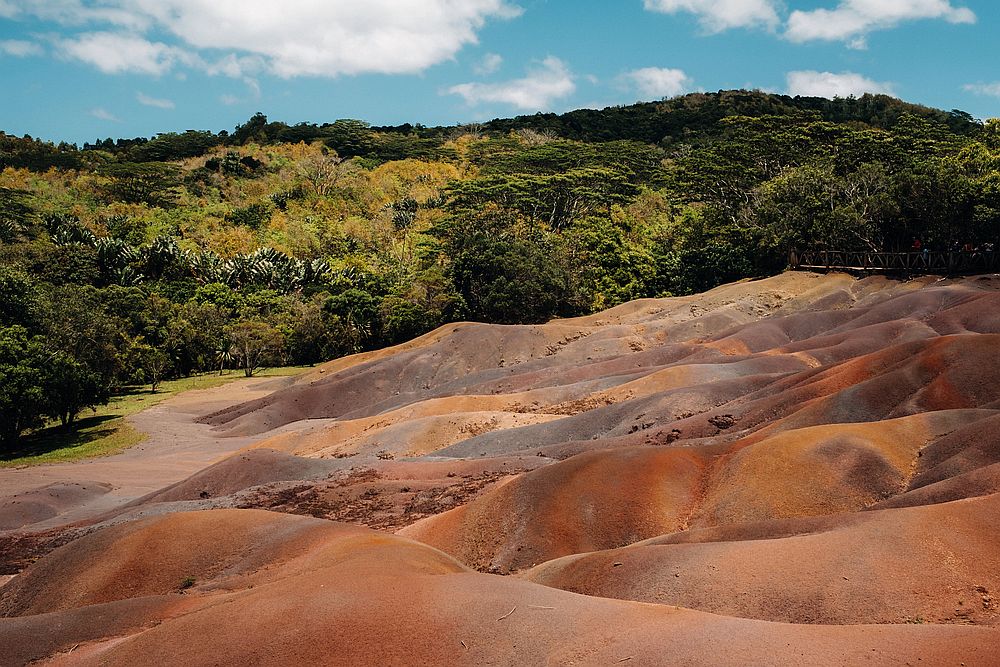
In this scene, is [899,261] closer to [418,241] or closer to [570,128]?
[418,241]

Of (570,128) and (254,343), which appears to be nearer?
(254,343)

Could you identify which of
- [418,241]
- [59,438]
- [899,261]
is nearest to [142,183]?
[418,241]

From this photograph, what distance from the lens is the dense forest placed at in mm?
45812

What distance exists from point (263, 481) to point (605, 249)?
40.5 m

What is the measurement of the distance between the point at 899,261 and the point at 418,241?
37840mm

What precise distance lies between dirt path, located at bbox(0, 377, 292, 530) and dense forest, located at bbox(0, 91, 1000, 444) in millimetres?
3590

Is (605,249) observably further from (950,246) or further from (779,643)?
(779,643)

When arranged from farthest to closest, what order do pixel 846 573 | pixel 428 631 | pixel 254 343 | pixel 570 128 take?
pixel 570 128 → pixel 254 343 → pixel 846 573 → pixel 428 631

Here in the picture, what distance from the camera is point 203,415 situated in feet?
145

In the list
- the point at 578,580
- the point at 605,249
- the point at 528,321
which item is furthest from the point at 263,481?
the point at 605,249

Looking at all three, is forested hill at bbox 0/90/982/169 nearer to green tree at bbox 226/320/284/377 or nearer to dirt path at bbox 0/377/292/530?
green tree at bbox 226/320/284/377

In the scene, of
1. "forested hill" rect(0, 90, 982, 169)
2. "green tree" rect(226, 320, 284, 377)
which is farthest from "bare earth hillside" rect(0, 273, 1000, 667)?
"forested hill" rect(0, 90, 982, 169)

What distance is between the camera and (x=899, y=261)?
161ft

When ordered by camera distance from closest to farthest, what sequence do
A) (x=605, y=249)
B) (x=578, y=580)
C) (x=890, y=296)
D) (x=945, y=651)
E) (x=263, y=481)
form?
(x=945, y=651)
(x=578, y=580)
(x=263, y=481)
(x=890, y=296)
(x=605, y=249)
